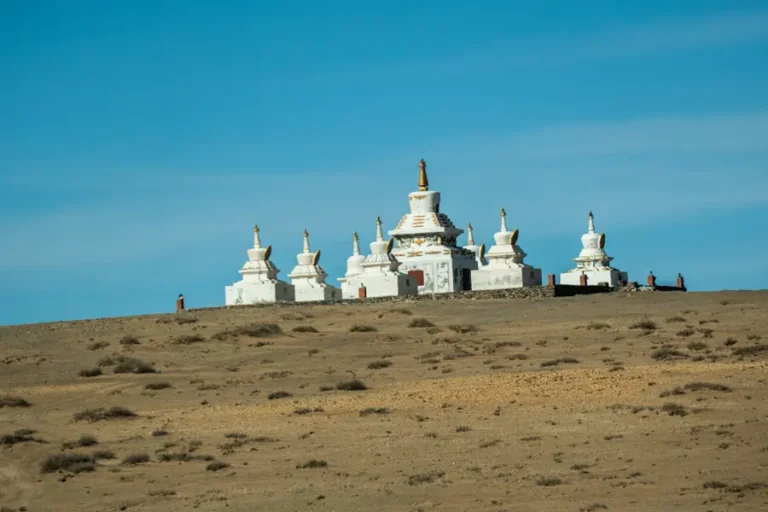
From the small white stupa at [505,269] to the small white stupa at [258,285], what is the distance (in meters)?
11.0

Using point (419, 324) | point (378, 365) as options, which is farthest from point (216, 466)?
point (419, 324)

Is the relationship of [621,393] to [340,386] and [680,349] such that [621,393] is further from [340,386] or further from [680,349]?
[680,349]

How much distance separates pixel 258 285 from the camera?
80.4m

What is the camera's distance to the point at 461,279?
77875 millimetres

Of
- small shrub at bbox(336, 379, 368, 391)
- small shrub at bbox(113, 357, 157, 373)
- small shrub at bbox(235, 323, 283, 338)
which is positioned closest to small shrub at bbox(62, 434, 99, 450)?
small shrub at bbox(336, 379, 368, 391)

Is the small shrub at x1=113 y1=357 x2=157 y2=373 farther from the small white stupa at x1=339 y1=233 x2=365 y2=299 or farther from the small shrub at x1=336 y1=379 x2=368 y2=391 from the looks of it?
the small white stupa at x1=339 y1=233 x2=365 y2=299

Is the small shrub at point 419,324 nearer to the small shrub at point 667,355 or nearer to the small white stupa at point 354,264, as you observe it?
the small shrub at point 667,355

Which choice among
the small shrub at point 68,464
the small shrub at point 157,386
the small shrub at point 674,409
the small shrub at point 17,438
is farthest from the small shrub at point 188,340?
the small shrub at point 674,409

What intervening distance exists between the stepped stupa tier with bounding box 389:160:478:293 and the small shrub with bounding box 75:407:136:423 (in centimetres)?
4355

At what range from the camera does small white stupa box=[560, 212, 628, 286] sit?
85.9m

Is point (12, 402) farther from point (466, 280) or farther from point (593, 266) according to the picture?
point (593, 266)

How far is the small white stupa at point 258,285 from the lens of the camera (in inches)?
3157

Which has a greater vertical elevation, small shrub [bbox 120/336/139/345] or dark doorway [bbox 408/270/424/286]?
dark doorway [bbox 408/270/424/286]

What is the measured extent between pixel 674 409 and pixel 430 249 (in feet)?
163
